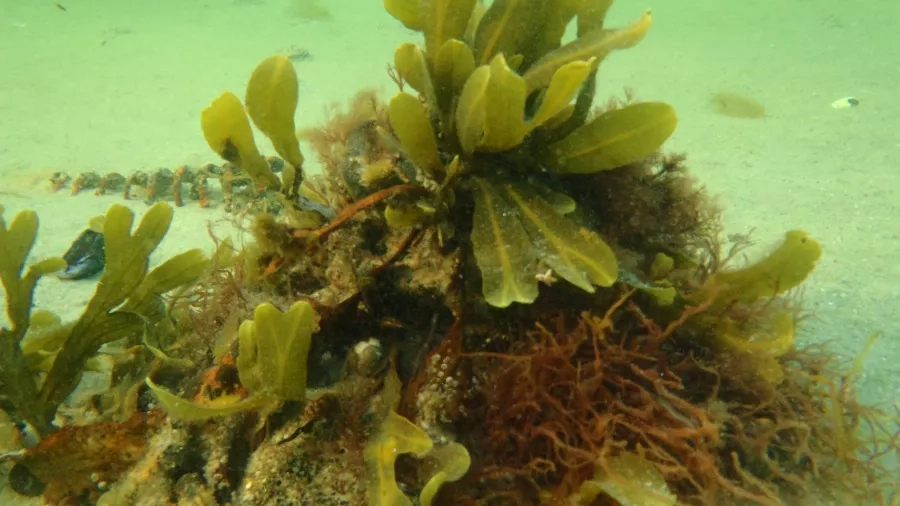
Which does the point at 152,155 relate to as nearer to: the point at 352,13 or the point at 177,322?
the point at 177,322

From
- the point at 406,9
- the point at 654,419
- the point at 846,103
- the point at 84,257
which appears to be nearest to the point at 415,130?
the point at 406,9

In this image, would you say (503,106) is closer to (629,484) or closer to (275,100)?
(275,100)

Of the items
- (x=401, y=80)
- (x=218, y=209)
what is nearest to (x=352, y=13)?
(x=218, y=209)

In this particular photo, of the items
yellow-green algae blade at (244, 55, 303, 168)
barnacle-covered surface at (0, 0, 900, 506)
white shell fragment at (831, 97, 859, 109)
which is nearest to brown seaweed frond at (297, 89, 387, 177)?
barnacle-covered surface at (0, 0, 900, 506)

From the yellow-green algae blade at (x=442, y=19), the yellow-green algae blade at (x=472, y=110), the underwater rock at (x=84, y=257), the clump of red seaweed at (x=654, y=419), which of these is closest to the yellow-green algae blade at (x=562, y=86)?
the yellow-green algae blade at (x=472, y=110)

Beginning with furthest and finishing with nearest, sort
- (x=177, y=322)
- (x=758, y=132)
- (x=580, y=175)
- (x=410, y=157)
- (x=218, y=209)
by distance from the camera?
(x=758, y=132), (x=218, y=209), (x=177, y=322), (x=580, y=175), (x=410, y=157)

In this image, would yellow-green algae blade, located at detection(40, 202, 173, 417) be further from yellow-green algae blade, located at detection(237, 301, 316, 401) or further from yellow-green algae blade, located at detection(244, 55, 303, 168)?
yellow-green algae blade, located at detection(237, 301, 316, 401)
